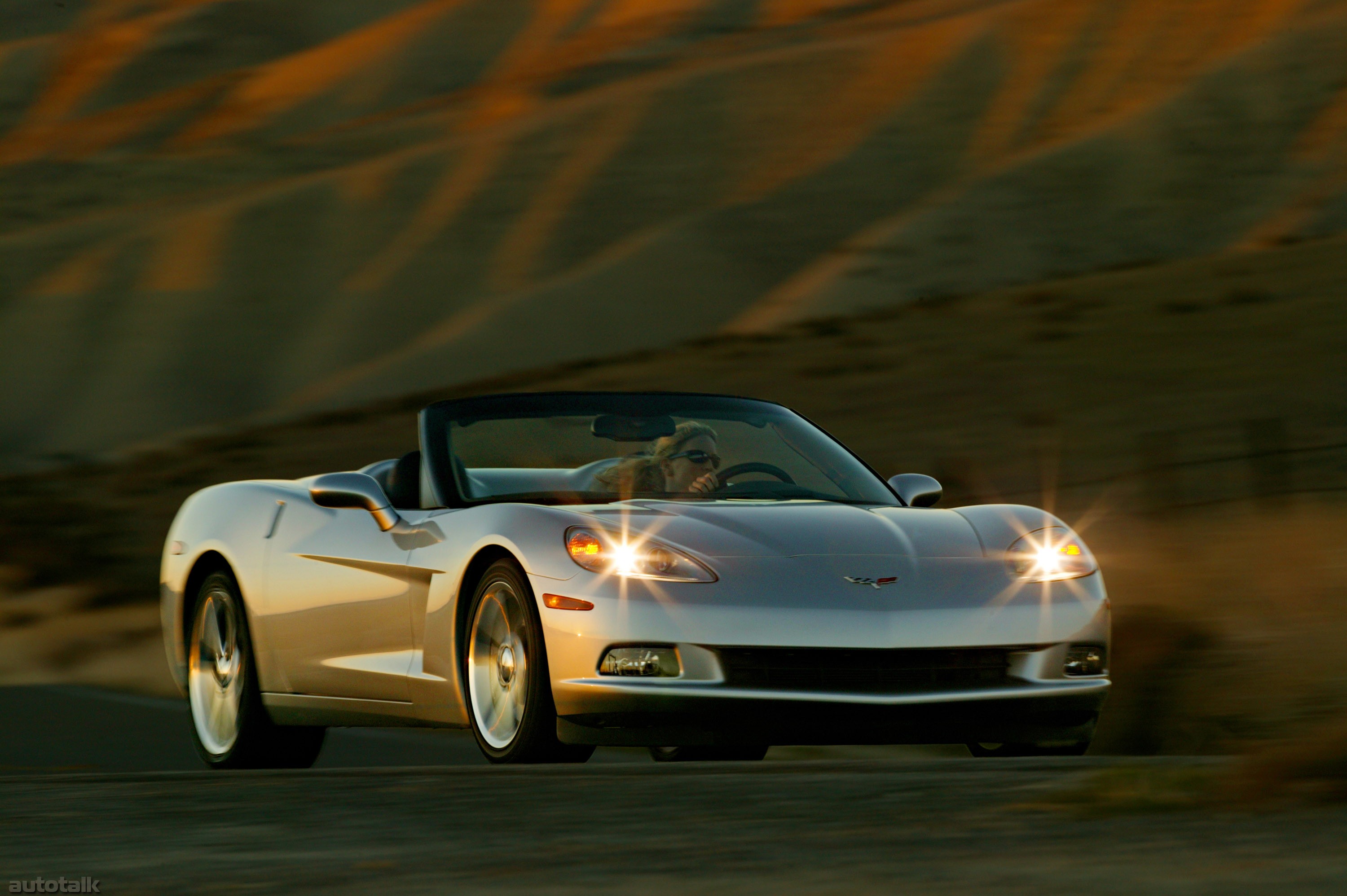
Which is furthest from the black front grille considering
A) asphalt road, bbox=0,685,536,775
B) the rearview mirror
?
asphalt road, bbox=0,685,536,775

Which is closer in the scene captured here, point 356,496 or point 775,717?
point 775,717

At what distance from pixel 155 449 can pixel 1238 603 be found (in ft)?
90.6

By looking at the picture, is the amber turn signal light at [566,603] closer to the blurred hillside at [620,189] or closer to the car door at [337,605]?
the car door at [337,605]

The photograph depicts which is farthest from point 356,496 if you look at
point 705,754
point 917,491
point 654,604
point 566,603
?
point 705,754

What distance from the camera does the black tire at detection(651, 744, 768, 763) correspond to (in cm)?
859

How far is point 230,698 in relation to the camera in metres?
8.78

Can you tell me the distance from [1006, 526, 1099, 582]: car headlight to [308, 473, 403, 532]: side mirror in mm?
2149

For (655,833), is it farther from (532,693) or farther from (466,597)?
(466,597)

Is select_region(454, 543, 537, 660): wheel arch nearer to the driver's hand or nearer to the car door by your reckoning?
the car door

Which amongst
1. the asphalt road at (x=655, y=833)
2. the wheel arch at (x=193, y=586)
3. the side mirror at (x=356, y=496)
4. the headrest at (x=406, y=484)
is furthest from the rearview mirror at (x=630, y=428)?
the asphalt road at (x=655, y=833)

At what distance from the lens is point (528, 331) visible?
173 ft

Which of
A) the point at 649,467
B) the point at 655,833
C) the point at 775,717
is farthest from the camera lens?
the point at 649,467

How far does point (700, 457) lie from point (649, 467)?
0.60 ft

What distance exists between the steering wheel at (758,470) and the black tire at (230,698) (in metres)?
1.82
